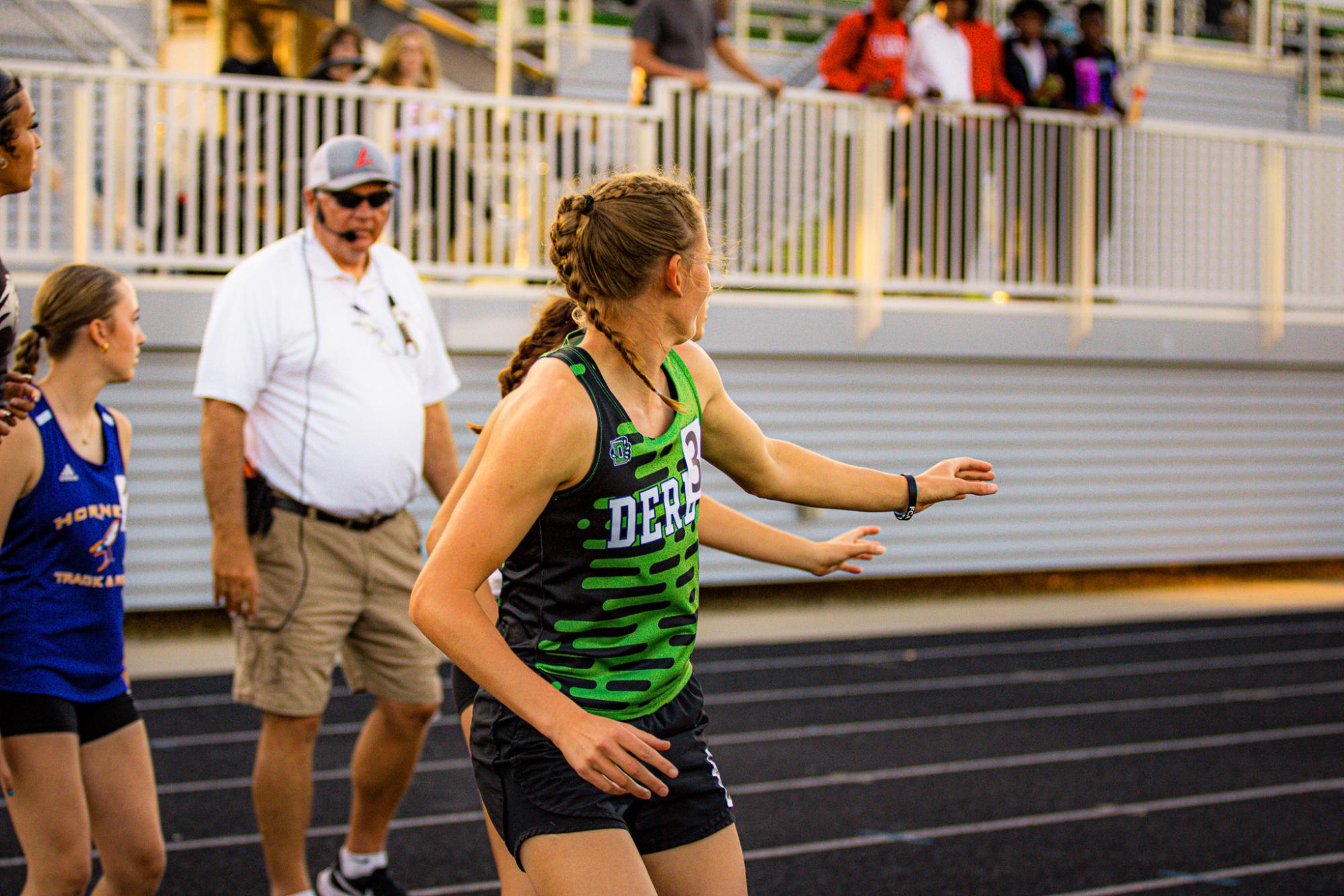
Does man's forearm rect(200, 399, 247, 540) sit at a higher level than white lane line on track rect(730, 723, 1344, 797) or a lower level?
higher

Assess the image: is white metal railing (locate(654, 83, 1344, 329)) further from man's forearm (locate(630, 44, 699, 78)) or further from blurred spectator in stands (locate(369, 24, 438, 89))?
blurred spectator in stands (locate(369, 24, 438, 89))

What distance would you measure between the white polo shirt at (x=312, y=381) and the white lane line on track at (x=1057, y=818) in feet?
6.27

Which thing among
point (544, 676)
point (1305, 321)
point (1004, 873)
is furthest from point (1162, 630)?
point (544, 676)

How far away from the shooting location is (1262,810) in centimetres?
548

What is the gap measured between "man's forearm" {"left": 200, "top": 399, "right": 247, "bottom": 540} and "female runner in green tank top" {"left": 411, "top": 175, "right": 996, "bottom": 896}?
5.92 ft

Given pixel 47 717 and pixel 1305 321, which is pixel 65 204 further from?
pixel 1305 321

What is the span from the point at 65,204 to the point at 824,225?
5050mm

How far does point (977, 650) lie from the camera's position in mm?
8922

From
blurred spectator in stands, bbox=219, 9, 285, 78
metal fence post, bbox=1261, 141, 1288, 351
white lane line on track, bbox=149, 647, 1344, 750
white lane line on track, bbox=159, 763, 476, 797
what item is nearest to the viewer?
white lane line on track, bbox=159, 763, 476, 797

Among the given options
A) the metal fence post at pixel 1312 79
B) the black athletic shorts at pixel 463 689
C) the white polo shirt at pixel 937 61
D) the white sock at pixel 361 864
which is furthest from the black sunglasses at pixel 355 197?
the metal fence post at pixel 1312 79

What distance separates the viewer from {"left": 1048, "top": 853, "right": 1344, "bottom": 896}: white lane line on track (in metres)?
4.51

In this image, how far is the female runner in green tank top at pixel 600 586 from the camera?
2.13 metres

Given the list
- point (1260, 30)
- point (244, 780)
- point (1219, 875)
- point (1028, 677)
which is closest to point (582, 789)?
point (1219, 875)

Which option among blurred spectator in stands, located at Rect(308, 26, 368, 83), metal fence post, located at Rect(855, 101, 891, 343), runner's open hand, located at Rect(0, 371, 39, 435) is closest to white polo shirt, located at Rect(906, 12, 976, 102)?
metal fence post, located at Rect(855, 101, 891, 343)
